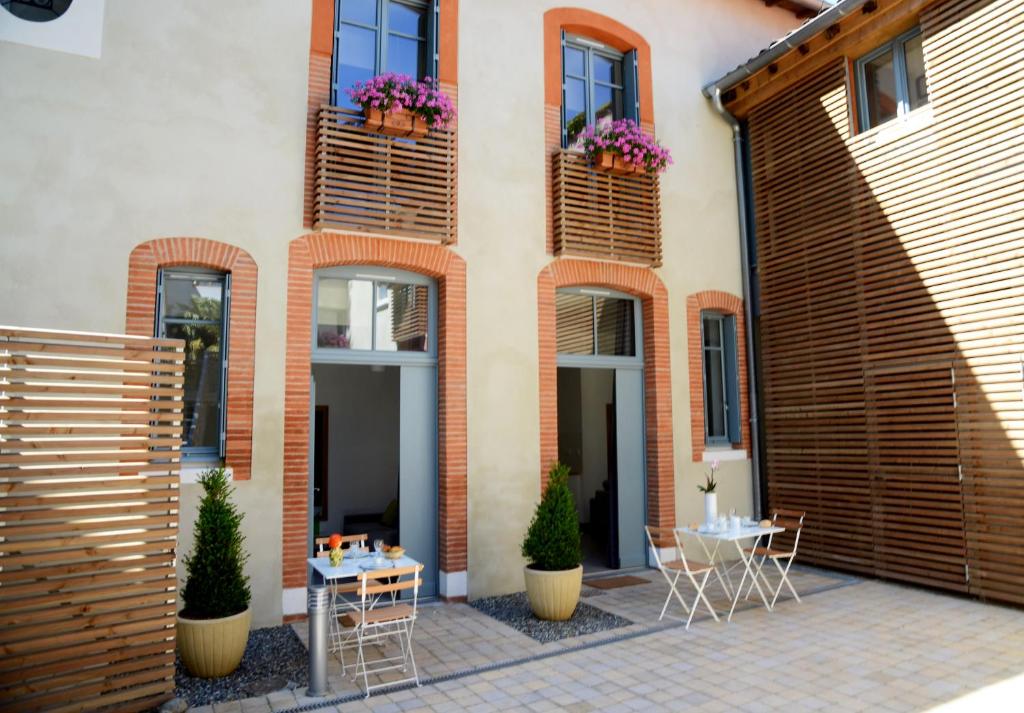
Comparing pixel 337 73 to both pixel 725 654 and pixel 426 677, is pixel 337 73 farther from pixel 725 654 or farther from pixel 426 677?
pixel 725 654

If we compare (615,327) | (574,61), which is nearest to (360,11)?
(574,61)

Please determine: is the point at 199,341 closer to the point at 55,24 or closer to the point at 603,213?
the point at 55,24

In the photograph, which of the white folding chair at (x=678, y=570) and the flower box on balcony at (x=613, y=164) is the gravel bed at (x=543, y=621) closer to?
the white folding chair at (x=678, y=570)

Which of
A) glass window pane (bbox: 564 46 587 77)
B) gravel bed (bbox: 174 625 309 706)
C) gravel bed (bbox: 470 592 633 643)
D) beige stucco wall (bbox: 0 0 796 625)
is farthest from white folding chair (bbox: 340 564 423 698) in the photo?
glass window pane (bbox: 564 46 587 77)

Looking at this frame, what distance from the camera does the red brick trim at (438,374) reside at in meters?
6.18

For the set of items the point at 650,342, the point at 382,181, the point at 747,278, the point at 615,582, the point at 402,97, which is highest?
the point at 402,97

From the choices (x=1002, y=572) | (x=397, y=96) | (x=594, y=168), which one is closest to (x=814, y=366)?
(x=1002, y=572)

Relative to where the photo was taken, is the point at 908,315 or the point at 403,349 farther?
the point at 908,315

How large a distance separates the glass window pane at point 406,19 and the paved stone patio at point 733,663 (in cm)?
598

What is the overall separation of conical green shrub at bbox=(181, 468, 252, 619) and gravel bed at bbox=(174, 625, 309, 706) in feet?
1.41

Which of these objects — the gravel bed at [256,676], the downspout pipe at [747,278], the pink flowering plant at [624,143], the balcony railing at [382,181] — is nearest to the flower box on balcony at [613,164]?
the pink flowering plant at [624,143]

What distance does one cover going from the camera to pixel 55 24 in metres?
5.72

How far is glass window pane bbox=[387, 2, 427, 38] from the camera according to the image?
24.0 feet

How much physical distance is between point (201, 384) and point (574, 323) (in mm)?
4055
